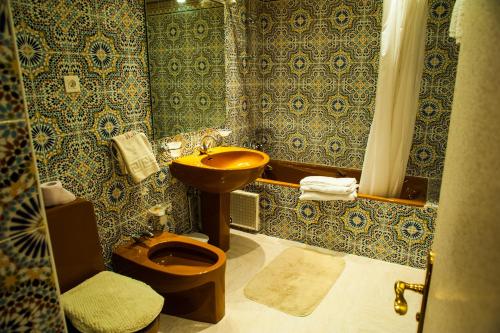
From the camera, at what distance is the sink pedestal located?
2949 millimetres

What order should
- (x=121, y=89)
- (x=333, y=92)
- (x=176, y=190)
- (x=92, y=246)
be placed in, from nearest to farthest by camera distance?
(x=92, y=246)
(x=121, y=89)
(x=176, y=190)
(x=333, y=92)

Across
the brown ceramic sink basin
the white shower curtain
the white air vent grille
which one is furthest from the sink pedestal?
the white shower curtain

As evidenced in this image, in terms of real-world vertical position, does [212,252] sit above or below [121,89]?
below

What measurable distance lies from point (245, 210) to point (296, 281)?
3.04 ft

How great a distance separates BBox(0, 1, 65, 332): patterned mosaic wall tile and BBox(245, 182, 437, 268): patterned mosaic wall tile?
262 cm

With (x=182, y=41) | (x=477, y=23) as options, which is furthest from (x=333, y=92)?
(x=477, y=23)

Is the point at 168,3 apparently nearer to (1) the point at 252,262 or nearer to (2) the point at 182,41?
(2) the point at 182,41

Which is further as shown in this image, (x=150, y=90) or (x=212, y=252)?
(x=150, y=90)

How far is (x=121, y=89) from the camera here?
7.63ft

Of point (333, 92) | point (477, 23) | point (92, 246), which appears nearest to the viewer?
point (477, 23)

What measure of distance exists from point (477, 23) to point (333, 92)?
311 cm

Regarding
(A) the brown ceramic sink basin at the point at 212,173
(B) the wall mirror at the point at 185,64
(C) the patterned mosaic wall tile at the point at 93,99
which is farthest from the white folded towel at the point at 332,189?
(C) the patterned mosaic wall tile at the point at 93,99

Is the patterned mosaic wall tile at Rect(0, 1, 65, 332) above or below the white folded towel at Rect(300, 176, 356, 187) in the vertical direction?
above

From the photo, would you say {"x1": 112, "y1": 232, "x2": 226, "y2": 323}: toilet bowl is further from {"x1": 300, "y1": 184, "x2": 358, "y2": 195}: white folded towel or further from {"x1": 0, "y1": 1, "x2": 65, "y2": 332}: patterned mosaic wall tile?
{"x1": 0, "y1": 1, "x2": 65, "y2": 332}: patterned mosaic wall tile
